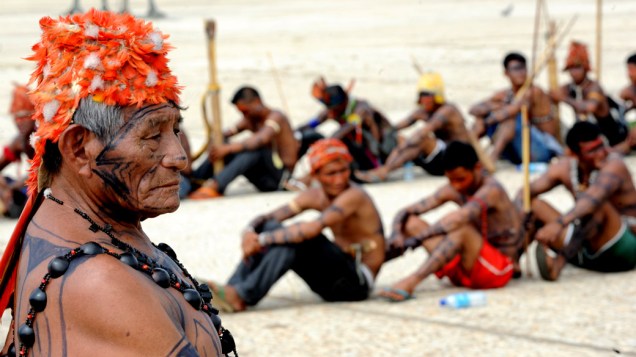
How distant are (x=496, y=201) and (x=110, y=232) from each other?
15.6 ft

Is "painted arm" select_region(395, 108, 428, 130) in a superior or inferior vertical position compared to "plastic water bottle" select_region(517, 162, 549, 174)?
superior

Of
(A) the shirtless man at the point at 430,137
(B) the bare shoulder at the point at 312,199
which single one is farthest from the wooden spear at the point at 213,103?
(B) the bare shoulder at the point at 312,199

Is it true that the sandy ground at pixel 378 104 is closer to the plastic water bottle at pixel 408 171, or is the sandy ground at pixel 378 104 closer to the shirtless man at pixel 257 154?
the plastic water bottle at pixel 408 171

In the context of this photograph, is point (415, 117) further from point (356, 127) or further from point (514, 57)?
point (514, 57)

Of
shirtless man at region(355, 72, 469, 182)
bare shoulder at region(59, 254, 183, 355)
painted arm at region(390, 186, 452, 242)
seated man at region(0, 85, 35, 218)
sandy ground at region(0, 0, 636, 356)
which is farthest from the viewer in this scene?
shirtless man at region(355, 72, 469, 182)

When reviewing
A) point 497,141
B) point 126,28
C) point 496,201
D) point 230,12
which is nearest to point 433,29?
point 230,12

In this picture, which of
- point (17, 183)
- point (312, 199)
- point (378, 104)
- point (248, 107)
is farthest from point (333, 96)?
point (378, 104)

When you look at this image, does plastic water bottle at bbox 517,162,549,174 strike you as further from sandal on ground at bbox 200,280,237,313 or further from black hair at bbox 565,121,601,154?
sandal on ground at bbox 200,280,237,313

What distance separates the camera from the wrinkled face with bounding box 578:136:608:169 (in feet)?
23.2

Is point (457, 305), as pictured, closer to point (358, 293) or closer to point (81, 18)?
point (358, 293)

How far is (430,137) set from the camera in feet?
35.1

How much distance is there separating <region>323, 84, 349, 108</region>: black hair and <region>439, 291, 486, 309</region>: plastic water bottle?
445 centimetres

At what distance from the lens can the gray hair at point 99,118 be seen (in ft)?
7.61

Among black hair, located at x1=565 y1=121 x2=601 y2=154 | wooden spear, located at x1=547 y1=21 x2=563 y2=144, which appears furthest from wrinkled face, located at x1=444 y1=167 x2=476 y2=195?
wooden spear, located at x1=547 y1=21 x2=563 y2=144
